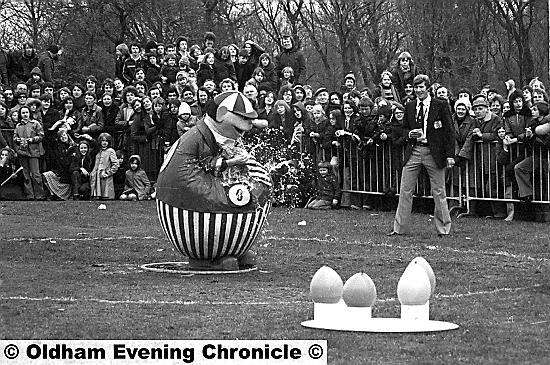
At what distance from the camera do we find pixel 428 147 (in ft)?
61.2

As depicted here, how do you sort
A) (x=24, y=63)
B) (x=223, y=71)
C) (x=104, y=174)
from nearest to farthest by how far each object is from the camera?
(x=104, y=174), (x=223, y=71), (x=24, y=63)

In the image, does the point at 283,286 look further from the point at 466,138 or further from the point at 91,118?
the point at 91,118

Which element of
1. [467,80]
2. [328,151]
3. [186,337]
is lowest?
[186,337]

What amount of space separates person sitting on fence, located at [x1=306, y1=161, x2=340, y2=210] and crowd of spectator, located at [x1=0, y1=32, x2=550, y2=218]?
0.25 feet

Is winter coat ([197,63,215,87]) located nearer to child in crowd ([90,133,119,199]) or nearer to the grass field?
child in crowd ([90,133,119,199])

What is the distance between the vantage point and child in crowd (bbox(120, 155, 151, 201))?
26.6 meters

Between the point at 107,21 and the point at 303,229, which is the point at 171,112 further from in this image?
the point at 107,21

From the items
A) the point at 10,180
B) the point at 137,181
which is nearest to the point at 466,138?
the point at 137,181

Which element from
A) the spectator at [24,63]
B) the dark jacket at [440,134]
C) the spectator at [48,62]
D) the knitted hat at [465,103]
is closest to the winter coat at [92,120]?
the spectator at [48,62]

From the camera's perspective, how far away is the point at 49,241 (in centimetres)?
→ 1773

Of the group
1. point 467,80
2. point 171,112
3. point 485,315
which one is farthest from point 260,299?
point 467,80

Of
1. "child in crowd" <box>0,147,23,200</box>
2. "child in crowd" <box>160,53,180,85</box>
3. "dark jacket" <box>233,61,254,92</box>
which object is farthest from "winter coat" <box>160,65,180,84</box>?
"child in crowd" <box>0,147,23,200</box>

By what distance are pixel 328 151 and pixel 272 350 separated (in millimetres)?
17447

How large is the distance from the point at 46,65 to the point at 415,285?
21.9 m
